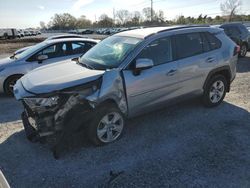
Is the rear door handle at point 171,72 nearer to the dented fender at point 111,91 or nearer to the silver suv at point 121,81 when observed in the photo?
the silver suv at point 121,81

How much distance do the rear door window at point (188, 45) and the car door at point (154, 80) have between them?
0.22 metres

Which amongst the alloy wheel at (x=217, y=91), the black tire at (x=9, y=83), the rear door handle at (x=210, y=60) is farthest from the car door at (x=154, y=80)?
the black tire at (x=9, y=83)

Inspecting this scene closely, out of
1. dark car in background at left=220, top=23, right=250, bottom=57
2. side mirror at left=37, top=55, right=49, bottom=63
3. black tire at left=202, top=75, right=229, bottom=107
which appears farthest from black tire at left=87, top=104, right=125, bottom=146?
dark car in background at left=220, top=23, right=250, bottom=57

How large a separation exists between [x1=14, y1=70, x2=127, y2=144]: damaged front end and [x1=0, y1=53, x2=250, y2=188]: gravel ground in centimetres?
47

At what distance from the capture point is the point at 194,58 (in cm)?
493

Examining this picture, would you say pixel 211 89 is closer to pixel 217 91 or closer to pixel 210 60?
pixel 217 91

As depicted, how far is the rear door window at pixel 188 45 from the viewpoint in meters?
4.80

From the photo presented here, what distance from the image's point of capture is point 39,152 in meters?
4.05

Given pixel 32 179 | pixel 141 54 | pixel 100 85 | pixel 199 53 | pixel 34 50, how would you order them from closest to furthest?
1. pixel 32 179
2. pixel 100 85
3. pixel 141 54
4. pixel 199 53
5. pixel 34 50

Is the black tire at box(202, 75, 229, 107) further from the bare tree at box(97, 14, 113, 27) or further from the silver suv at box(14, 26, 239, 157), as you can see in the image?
the bare tree at box(97, 14, 113, 27)

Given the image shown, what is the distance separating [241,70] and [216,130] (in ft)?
18.0

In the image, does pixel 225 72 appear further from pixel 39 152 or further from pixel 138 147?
pixel 39 152

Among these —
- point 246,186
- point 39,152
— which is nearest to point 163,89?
point 246,186

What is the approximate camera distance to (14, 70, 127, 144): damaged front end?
3.63m
